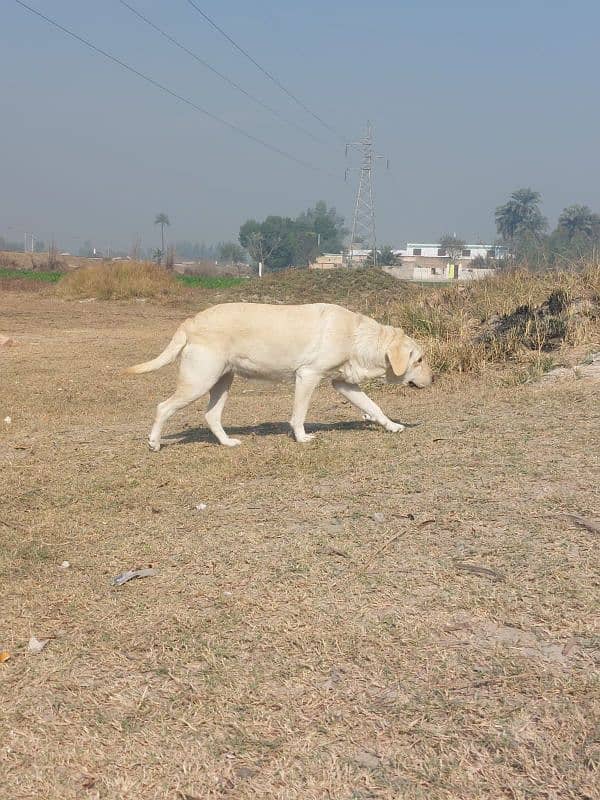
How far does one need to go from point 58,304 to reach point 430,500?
29506mm

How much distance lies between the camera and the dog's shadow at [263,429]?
25.3 ft

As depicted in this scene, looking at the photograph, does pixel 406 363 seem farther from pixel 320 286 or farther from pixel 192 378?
pixel 320 286

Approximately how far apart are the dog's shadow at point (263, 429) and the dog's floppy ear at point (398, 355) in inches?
21.0

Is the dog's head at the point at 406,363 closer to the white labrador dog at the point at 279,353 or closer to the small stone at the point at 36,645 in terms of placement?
the white labrador dog at the point at 279,353

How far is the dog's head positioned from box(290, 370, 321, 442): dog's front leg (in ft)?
2.50

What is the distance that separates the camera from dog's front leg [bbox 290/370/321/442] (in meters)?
7.21

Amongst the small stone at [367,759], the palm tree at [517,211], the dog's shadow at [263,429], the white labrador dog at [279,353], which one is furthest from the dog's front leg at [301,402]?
the palm tree at [517,211]

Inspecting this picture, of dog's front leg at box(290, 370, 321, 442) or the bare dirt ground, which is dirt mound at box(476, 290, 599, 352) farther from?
dog's front leg at box(290, 370, 321, 442)

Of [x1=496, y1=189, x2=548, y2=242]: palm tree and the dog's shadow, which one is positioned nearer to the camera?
the dog's shadow

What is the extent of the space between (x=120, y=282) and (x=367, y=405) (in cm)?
2897

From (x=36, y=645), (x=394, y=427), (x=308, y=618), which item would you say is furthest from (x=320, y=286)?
(x=36, y=645)

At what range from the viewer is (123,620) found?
3838 millimetres

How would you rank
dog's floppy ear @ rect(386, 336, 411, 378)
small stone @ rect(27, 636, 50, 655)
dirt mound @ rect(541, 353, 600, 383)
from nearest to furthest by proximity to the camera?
small stone @ rect(27, 636, 50, 655), dog's floppy ear @ rect(386, 336, 411, 378), dirt mound @ rect(541, 353, 600, 383)

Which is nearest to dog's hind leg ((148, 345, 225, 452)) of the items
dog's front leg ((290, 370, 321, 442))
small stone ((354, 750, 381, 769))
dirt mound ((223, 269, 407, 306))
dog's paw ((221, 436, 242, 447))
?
dog's paw ((221, 436, 242, 447))
